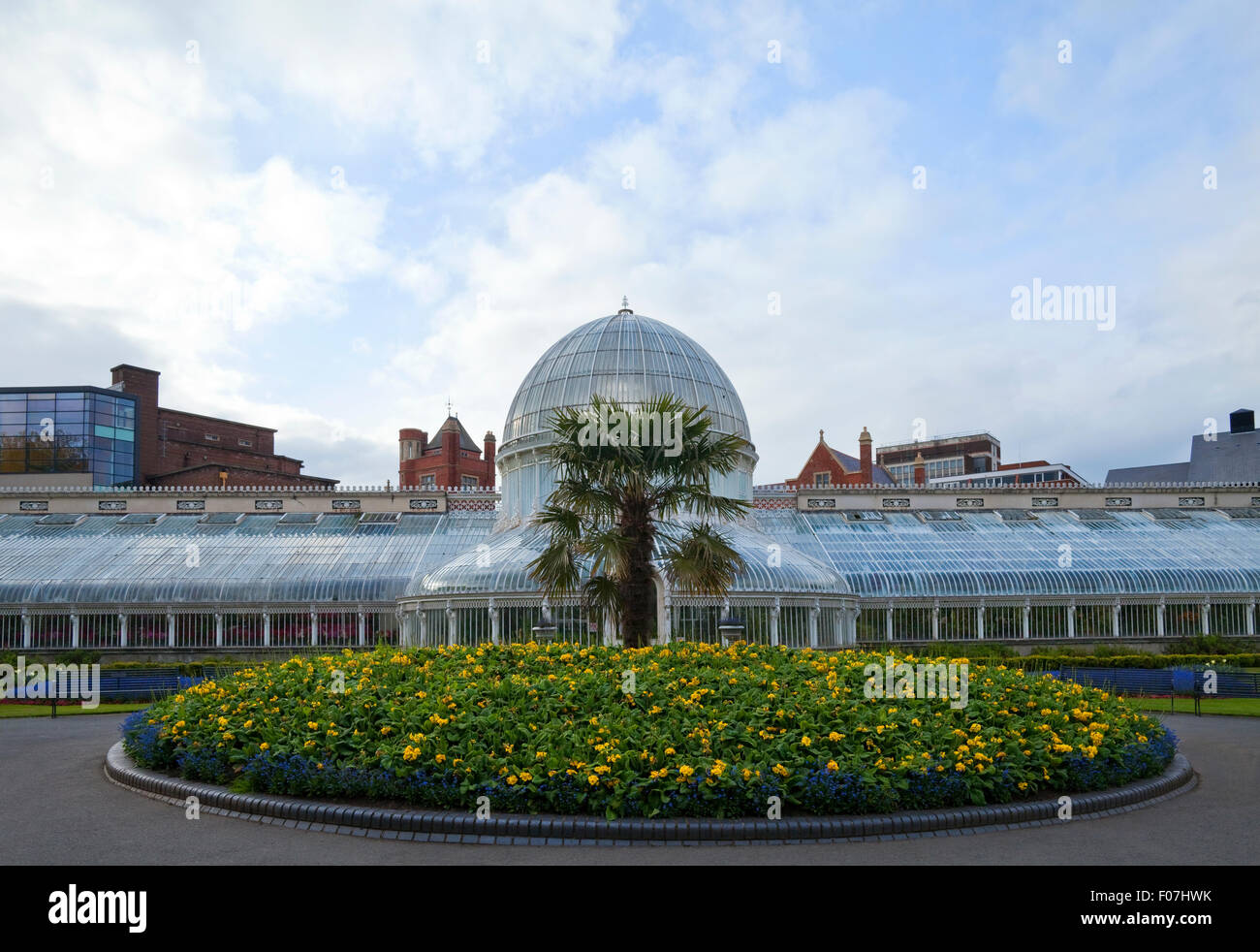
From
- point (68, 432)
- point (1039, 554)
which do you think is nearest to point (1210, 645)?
point (1039, 554)

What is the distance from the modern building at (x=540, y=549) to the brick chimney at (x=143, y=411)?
29450mm

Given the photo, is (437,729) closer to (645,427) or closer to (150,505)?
(645,427)

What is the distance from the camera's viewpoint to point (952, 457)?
11325 cm

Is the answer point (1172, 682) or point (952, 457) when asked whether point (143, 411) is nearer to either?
point (1172, 682)

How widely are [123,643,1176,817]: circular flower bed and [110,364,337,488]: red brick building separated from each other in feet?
182

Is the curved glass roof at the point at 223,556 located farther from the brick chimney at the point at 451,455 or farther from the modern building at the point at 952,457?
the modern building at the point at 952,457

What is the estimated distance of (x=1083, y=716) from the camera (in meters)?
14.2

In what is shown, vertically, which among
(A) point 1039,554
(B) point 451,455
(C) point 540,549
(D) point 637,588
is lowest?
(A) point 1039,554

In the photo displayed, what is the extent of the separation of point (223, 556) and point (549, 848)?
107 feet

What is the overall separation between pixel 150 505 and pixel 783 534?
1194 inches

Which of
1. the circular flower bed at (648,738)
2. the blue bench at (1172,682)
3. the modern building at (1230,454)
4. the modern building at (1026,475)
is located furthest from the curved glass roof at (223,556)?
the modern building at (1026,475)

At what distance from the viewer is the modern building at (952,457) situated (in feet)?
356

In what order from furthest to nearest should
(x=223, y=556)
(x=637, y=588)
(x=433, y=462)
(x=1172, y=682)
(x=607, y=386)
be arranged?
1. (x=433, y=462)
2. (x=223, y=556)
3. (x=607, y=386)
4. (x=1172, y=682)
5. (x=637, y=588)

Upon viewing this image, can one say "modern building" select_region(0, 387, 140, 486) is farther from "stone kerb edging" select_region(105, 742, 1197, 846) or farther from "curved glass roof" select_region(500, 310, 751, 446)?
"stone kerb edging" select_region(105, 742, 1197, 846)
